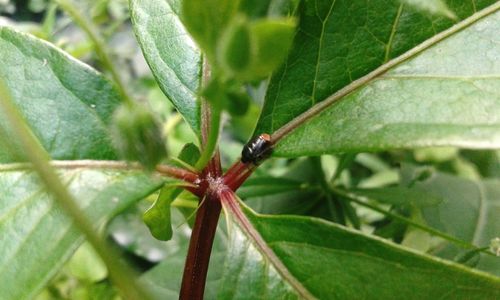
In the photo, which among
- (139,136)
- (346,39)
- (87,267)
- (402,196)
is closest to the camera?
(139,136)

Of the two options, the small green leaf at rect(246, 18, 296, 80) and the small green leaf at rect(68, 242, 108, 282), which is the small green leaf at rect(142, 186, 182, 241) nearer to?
the small green leaf at rect(246, 18, 296, 80)

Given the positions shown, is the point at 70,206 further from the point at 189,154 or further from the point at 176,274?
the point at 176,274

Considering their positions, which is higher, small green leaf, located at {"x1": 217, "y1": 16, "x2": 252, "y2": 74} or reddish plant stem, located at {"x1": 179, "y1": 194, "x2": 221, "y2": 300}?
small green leaf, located at {"x1": 217, "y1": 16, "x2": 252, "y2": 74}

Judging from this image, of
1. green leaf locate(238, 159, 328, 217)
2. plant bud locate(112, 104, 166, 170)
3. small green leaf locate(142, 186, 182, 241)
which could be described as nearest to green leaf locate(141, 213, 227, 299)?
green leaf locate(238, 159, 328, 217)

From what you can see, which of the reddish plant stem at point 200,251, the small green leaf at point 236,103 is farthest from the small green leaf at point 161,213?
the small green leaf at point 236,103

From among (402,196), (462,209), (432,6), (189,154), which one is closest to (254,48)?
(432,6)

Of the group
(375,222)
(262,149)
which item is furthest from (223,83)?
(375,222)

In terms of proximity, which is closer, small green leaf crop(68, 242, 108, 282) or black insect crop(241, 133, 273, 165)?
black insect crop(241, 133, 273, 165)
